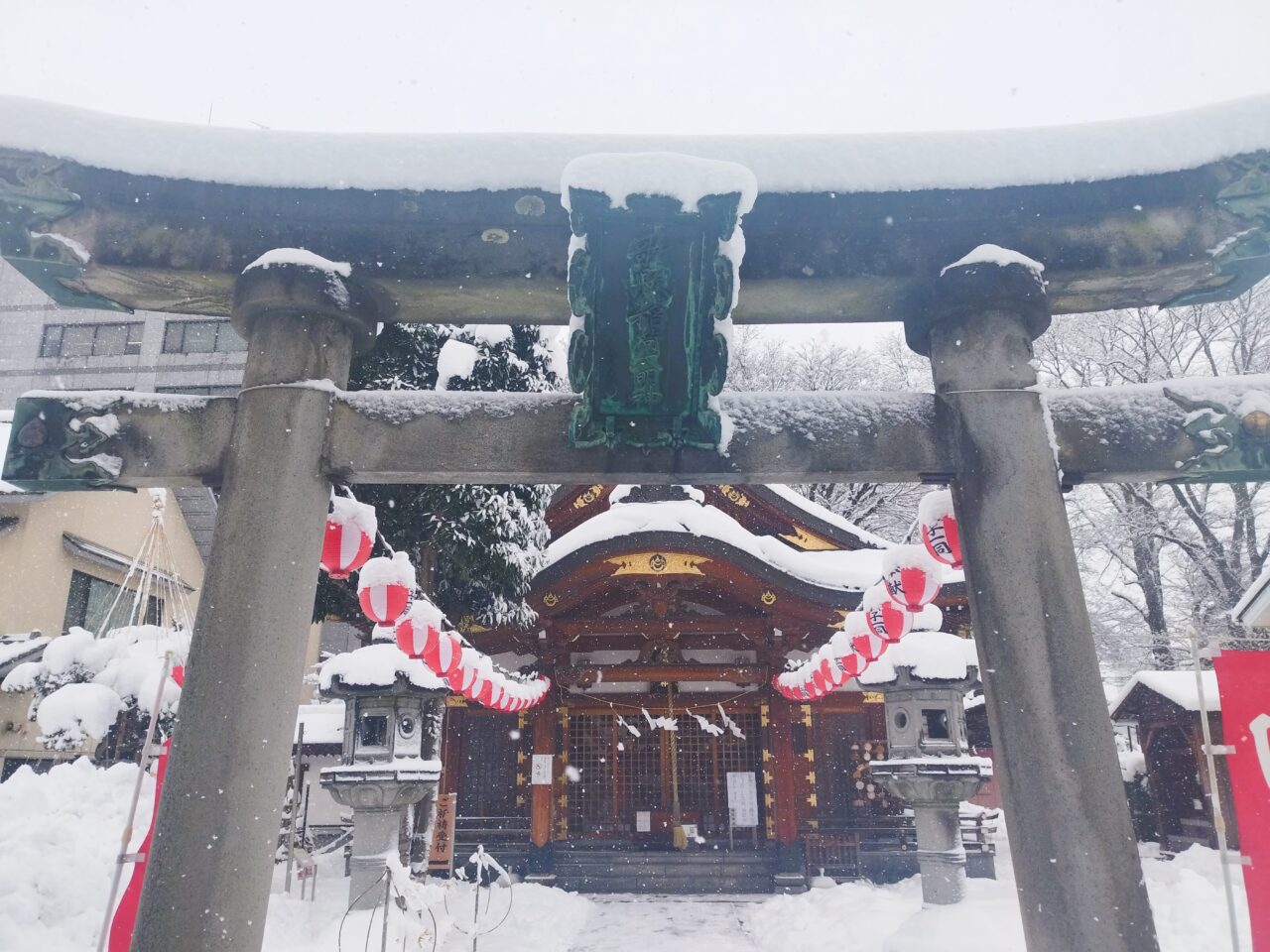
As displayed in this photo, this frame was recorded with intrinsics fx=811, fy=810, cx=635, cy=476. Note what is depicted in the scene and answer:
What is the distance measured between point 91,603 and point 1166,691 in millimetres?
22368

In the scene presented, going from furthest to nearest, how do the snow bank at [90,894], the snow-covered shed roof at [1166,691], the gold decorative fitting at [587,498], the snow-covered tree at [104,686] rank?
the gold decorative fitting at [587,498] < the snow-covered shed roof at [1166,691] < the snow-covered tree at [104,686] < the snow bank at [90,894]

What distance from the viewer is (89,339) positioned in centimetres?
2870

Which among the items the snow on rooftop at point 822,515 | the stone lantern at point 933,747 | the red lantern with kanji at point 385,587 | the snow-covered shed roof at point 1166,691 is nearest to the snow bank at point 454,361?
the red lantern with kanji at point 385,587

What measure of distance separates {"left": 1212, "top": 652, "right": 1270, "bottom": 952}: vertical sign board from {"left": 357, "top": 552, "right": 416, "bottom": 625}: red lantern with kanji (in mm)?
5730

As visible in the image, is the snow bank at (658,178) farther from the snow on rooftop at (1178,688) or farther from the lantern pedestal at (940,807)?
the snow on rooftop at (1178,688)

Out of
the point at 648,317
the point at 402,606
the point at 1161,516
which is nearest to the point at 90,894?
the point at 402,606

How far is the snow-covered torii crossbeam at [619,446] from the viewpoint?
3.56 meters

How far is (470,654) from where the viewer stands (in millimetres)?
10102

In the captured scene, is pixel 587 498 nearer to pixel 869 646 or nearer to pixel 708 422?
pixel 869 646

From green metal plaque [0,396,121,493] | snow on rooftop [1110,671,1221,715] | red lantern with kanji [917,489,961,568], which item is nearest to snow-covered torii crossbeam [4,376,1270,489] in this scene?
green metal plaque [0,396,121,493]

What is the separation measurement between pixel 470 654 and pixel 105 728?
5.37 m

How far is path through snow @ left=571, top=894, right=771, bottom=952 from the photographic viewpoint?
34.1 ft

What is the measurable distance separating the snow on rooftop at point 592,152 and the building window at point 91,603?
16.5m

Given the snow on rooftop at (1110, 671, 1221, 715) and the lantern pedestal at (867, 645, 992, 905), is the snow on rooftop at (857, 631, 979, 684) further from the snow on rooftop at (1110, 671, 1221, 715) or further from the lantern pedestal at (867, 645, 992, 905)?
the snow on rooftop at (1110, 671, 1221, 715)
